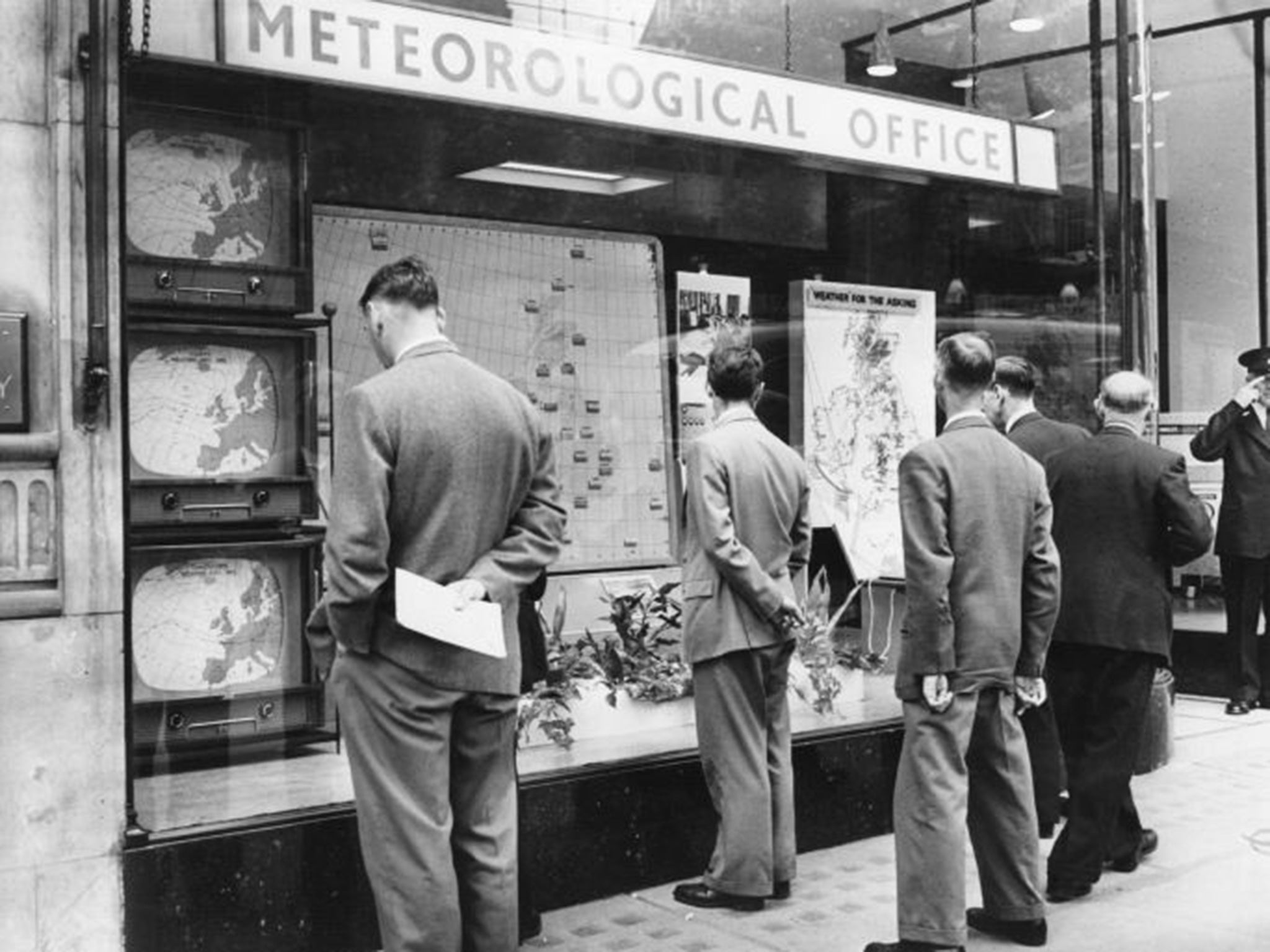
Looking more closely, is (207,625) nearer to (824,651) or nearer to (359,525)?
(359,525)

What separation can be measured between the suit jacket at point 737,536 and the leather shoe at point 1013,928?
3.77 feet

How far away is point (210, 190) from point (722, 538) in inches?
82.0

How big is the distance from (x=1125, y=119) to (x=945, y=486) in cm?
406

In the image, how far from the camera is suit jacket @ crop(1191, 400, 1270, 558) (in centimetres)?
895

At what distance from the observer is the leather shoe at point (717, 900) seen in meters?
5.34

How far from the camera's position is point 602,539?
6949 millimetres

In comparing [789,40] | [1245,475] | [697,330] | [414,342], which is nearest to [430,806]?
[414,342]

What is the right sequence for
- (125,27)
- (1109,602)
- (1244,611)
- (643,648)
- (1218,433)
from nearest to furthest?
(125,27)
(1109,602)
(643,648)
(1218,433)
(1244,611)

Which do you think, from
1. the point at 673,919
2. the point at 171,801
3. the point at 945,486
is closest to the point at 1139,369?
the point at 945,486

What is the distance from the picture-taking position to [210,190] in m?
5.03

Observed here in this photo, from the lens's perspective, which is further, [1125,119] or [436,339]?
[1125,119]

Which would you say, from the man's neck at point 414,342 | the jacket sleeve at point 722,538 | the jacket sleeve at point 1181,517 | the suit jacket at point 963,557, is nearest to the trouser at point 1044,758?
the jacket sleeve at point 1181,517

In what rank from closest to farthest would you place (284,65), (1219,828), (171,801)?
(171,801)
(284,65)
(1219,828)

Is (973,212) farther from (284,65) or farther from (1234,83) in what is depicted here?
(1234,83)
